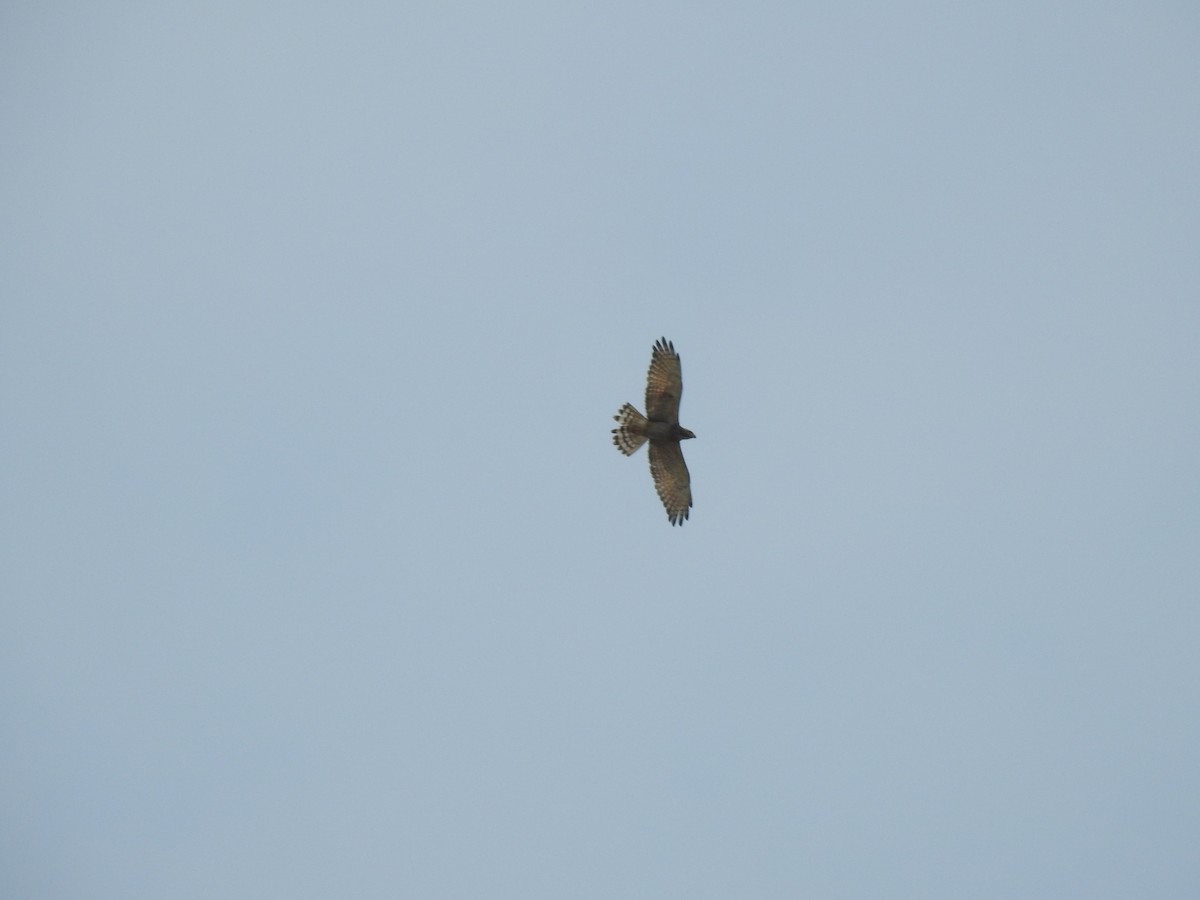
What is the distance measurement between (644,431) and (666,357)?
180 centimetres

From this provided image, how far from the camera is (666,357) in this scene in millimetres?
32906

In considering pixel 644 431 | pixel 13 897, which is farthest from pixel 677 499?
pixel 13 897

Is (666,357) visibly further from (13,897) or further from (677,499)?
(13,897)

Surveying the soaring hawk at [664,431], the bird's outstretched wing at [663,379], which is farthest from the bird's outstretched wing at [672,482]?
the bird's outstretched wing at [663,379]

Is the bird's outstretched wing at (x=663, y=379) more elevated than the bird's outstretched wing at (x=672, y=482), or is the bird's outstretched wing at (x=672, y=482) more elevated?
the bird's outstretched wing at (x=663, y=379)

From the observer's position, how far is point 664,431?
33594 millimetres

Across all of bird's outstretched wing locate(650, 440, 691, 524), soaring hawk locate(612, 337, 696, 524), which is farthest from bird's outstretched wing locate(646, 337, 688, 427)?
bird's outstretched wing locate(650, 440, 691, 524)

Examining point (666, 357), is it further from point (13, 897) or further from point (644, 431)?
point (13, 897)

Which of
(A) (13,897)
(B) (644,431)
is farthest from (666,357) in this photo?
(A) (13,897)

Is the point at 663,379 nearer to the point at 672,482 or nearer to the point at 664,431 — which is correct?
the point at 664,431

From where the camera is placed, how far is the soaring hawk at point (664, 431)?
32.9 meters

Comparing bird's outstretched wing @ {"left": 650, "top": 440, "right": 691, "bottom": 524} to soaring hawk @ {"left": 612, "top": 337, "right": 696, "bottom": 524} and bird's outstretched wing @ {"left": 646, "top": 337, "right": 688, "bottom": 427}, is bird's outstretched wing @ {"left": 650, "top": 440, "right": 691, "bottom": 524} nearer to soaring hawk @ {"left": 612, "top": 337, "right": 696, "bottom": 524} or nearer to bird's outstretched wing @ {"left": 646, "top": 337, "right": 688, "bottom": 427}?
soaring hawk @ {"left": 612, "top": 337, "right": 696, "bottom": 524}

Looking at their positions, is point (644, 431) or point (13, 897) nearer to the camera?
point (644, 431)

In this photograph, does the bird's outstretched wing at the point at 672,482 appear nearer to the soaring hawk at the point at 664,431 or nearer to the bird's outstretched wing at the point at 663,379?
the soaring hawk at the point at 664,431
